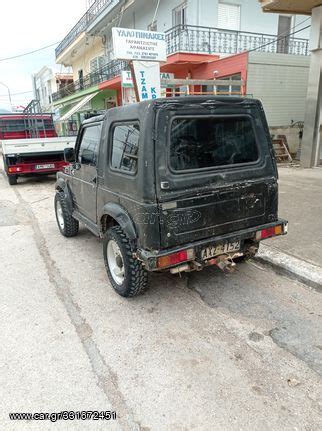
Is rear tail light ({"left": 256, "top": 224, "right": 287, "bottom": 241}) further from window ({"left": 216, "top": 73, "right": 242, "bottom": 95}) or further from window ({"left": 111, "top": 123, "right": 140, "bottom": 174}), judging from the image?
window ({"left": 216, "top": 73, "right": 242, "bottom": 95})

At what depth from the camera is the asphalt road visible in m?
2.29

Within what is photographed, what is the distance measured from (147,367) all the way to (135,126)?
84.8 inches

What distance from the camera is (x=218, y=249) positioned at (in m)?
3.47

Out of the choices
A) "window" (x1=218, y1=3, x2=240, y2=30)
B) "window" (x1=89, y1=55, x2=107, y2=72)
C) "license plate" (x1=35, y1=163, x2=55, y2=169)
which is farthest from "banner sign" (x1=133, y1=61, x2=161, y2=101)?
"window" (x1=89, y1=55, x2=107, y2=72)

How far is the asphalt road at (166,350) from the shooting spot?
90.3 inches

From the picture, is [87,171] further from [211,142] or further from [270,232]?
[270,232]

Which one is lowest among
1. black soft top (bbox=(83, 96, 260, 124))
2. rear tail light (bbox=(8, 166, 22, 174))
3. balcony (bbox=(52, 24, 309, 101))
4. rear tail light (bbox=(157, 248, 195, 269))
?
rear tail light (bbox=(8, 166, 22, 174))

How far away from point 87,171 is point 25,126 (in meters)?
12.6

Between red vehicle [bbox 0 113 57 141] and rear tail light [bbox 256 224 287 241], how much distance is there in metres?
13.7

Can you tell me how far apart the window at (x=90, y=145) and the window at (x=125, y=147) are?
569mm

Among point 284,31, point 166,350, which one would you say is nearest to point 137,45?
point 166,350

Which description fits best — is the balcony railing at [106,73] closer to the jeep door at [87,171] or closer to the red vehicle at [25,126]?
the red vehicle at [25,126]

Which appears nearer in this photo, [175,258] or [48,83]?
[175,258]

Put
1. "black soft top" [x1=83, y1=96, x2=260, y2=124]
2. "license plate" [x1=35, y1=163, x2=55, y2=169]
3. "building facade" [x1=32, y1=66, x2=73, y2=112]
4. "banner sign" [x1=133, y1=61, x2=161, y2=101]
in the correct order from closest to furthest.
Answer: "black soft top" [x1=83, y1=96, x2=260, y2=124]
"banner sign" [x1=133, y1=61, x2=161, y2=101]
"license plate" [x1=35, y1=163, x2=55, y2=169]
"building facade" [x1=32, y1=66, x2=73, y2=112]
